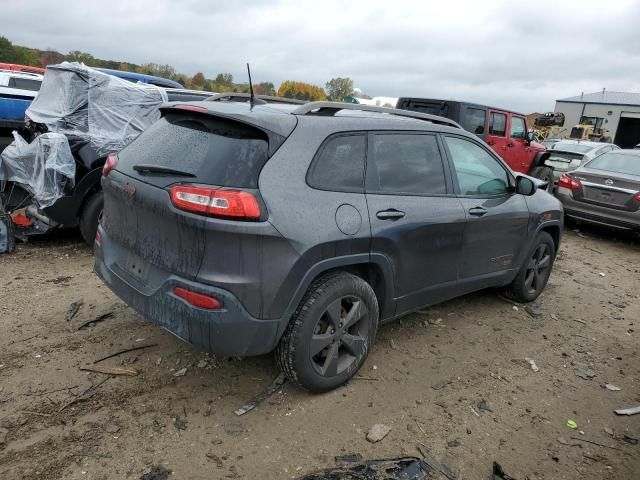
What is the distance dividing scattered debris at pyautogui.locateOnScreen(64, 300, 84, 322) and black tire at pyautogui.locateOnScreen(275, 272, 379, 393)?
2.07 metres

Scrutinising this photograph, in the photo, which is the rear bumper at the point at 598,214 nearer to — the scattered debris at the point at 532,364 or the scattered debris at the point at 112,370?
the scattered debris at the point at 532,364

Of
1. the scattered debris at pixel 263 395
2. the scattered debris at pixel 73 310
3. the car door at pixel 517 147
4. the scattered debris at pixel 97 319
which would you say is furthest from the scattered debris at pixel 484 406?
the car door at pixel 517 147

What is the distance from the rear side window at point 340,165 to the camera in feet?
9.70

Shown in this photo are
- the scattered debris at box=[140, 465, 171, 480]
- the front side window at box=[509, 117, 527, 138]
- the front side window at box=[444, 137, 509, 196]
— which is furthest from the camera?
the front side window at box=[509, 117, 527, 138]

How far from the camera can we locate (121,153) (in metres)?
3.42

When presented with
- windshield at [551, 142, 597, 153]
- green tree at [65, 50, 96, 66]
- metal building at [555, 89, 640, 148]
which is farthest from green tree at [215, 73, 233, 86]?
windshield at [551, 142, 597, 153]

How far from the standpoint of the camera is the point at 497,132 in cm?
1103

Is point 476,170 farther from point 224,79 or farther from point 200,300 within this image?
point 224,79

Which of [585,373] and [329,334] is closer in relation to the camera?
[329,334]

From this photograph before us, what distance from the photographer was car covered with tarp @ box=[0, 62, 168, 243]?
5316 mm

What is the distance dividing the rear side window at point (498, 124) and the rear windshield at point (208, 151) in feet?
29.5

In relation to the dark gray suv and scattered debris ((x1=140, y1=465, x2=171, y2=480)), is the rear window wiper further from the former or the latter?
scattered debris ((x1=140, y1=465, x2=171, y2=480))

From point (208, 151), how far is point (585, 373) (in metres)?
3.28

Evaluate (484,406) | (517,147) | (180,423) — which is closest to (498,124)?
(517,147)
